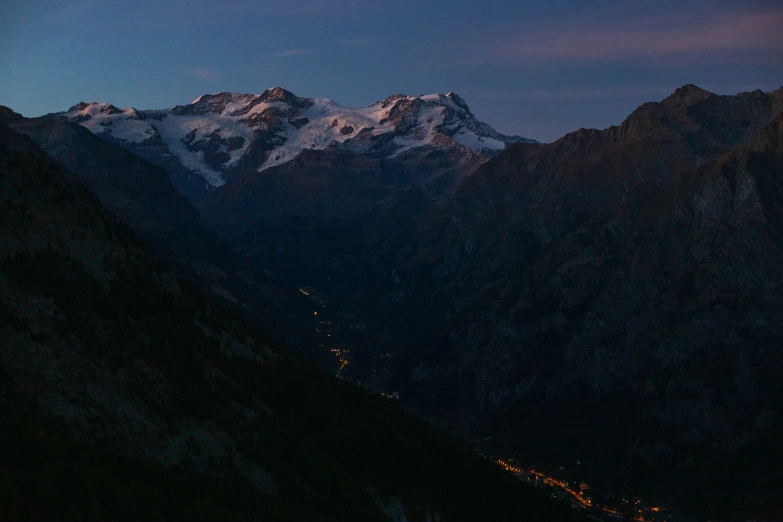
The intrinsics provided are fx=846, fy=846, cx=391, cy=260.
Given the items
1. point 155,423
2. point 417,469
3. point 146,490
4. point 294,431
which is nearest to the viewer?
point 146,490

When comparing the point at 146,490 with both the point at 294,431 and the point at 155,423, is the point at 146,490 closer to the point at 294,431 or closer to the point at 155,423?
the point at 155,423

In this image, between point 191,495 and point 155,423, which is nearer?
→ point 191,495

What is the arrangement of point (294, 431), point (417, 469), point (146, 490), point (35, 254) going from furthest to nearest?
point (417, 469)
point (294, 431)
point (35, 254)
point (146, 490)

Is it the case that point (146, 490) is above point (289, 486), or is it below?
above

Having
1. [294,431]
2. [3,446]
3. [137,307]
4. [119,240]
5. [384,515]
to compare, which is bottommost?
[384,515]

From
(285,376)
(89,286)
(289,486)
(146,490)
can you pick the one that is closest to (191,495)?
(146,490)

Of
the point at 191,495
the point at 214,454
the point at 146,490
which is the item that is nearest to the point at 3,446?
the point at 146,490
